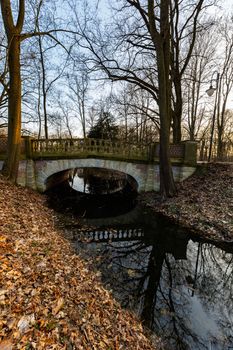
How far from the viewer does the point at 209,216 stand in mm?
6453

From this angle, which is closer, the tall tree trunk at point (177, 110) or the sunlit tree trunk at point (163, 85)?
Answer: the sunlit tree trunk at point (163, 85)

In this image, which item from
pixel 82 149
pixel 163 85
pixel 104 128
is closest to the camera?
pixel 163 85

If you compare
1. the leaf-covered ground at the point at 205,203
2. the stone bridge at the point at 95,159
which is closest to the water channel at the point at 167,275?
the leaf-covered ground at the point at 205,203

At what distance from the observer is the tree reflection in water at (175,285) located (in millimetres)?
2953

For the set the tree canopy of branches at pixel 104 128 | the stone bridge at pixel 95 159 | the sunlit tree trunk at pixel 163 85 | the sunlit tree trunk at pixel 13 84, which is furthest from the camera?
the tree canopy of branches at pixel 104 128

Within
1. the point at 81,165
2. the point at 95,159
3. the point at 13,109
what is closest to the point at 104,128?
the point at 95,159

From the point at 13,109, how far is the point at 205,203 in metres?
7.61

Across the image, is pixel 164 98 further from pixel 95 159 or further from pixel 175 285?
pixel 175 285

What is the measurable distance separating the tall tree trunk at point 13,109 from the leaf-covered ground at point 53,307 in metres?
4.71

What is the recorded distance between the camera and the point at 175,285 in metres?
3.97

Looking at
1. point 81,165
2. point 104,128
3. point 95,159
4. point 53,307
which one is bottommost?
point 53,307

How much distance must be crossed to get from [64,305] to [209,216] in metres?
5.35

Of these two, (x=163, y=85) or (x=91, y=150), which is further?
(x=91, y=150)

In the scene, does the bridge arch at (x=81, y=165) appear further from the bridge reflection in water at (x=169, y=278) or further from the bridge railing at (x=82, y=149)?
the bridge reflection in water at (x=169, y=278)
